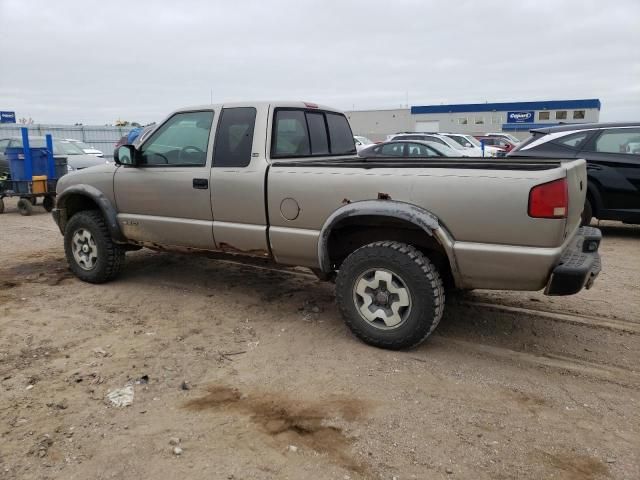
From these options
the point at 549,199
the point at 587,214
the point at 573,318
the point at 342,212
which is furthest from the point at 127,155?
the point at 587,214

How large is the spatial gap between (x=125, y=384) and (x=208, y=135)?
94.7 inches

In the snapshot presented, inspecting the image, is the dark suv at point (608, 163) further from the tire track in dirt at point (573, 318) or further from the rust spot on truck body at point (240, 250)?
the rust spot on truck body at point (240, 250)

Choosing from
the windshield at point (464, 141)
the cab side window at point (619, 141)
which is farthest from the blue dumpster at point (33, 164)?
the windshield at point (464, 141)

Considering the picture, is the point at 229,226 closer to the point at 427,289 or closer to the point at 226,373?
the point at 226,373

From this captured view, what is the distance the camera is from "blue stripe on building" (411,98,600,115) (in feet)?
174

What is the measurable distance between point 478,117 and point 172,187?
5794 cm

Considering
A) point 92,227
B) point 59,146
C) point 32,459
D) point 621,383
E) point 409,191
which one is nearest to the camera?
point 32,459

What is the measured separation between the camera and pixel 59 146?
15.2 meters

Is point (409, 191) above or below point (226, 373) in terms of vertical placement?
above

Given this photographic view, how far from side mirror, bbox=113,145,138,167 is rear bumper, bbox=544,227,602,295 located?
396 centimetres

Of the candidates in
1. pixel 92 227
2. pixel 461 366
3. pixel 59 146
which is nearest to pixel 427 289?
pixel 461 366

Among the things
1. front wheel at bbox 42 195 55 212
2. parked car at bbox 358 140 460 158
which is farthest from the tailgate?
front wheel at bbox 42 195 55 212

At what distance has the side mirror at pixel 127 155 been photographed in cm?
519

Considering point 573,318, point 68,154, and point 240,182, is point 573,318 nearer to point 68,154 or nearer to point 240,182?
point 240,182
